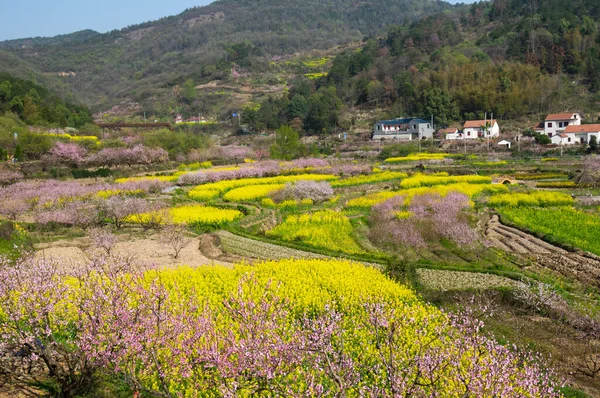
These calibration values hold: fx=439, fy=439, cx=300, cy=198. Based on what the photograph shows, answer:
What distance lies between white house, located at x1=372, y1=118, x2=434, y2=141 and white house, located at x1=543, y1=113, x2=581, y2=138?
58.9ft

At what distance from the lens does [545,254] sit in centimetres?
1677

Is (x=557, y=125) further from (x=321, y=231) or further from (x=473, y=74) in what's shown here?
(x=321, y=231)

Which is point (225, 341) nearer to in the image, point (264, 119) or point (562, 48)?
point (264, 119)

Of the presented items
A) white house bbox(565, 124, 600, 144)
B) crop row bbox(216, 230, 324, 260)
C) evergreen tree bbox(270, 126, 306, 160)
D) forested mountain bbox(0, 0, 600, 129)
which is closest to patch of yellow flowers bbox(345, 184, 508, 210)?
crop row bbox(216, 230, 324, 260)

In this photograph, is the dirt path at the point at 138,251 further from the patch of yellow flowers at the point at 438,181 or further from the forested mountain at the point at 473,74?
the forested mountain at the point at 473,74

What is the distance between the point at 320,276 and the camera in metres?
12.1

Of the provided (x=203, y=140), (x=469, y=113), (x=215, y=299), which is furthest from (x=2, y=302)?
(x=469, y=113)

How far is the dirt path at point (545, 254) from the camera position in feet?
47.9

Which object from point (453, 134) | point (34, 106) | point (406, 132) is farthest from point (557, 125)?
point (34, 106)

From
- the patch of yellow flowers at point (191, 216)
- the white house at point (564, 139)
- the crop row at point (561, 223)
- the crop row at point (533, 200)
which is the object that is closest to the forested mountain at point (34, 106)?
the patch of yellow flowers at point (191, 216)

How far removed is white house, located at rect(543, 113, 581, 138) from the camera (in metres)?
65.4

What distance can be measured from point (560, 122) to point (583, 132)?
5701 millimetres

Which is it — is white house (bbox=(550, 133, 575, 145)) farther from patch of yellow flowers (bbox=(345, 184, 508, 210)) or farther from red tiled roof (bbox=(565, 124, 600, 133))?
patch of yellow flowers (bbox=(345, 184, 508, 210))

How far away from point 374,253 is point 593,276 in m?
7.23
